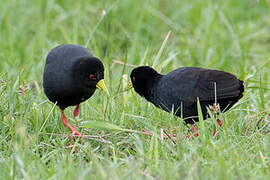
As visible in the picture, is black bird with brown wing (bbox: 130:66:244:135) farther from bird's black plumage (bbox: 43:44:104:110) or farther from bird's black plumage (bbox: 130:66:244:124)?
bird's black plumage (bbox: 43:44:104:110)

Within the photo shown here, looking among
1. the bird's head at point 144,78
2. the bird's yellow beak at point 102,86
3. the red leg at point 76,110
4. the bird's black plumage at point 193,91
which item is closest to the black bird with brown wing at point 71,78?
the bird's yellow beak at point 102,86

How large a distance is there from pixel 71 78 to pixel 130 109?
27.9 inches

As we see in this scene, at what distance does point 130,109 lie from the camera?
505 centimetres

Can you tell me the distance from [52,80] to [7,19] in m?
3.52

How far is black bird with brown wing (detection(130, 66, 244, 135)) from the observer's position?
4562mm

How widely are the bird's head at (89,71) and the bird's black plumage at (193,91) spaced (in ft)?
1.93

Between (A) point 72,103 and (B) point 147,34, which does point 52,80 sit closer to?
(A) point 72,103

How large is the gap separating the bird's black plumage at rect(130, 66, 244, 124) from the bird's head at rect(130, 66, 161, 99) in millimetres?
137

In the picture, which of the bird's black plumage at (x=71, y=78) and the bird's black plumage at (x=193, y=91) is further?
the bird's black plumage at (x=71, y=78)

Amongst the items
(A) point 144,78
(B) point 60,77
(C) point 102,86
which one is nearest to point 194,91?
(A) point 144,78

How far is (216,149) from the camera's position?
3.55 metres

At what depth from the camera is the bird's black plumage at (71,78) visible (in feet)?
15.8

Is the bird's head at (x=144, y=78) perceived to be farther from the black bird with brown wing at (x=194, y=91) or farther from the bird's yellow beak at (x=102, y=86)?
the bird's yellow beak at (x=102, y=86)

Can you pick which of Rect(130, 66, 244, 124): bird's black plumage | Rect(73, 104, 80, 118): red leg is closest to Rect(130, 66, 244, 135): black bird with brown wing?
Rect(130, 66, 244, 124): bird's black plumage
